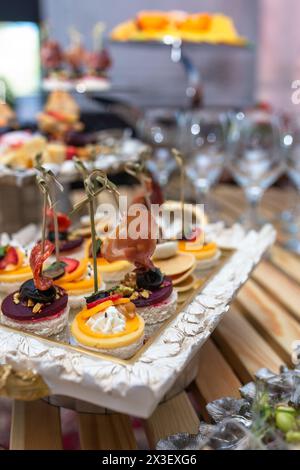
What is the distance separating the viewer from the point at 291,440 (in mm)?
512

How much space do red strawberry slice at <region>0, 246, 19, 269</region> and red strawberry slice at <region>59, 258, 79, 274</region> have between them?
8 centimetres

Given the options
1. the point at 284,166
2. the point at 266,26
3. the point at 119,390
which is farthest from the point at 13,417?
the point at 266,26

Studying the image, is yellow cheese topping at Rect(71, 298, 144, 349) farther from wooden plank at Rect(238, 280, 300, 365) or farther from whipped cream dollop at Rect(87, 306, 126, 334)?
wooden plank at Rect(238, 280, 300, 365)

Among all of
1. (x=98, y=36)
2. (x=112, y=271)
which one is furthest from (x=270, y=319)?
(x=98, y=36)

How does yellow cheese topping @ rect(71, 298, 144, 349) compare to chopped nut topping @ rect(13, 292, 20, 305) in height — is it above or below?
below

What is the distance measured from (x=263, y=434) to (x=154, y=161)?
1.19 meters

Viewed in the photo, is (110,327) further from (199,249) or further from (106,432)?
(199,249)

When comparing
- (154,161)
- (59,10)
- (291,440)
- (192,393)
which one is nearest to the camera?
(291,440)

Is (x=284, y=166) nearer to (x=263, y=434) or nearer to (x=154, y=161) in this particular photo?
(x=154, y=161)

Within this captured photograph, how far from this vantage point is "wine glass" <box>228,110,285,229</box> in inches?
55.9

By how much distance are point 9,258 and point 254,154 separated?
816 millimetres

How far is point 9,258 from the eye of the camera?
2.84 ft

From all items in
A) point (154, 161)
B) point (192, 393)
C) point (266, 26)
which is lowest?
point (192, 393)

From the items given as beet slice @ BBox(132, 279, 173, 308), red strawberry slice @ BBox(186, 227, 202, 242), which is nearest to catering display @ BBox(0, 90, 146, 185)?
red strawberry slice @ BBox(186, 227, 202, 242)
